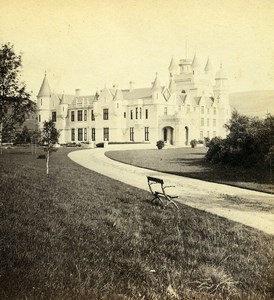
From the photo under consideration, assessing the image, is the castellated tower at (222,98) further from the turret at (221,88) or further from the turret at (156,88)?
the turret at (156,88)

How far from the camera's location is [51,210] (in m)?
7.09

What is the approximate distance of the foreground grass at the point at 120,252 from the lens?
16.1ft

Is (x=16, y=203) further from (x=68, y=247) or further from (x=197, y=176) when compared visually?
(x=197, y=176)

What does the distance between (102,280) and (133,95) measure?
37.5 metres

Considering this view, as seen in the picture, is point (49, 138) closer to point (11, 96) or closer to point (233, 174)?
point (233, 174)

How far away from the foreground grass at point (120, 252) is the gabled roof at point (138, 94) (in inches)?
1316

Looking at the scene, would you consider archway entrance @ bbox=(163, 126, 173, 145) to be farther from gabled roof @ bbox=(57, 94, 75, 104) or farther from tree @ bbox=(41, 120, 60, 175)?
tree @ bbox=(41, 120, 60, 175)

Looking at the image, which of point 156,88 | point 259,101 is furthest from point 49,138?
point 156,88

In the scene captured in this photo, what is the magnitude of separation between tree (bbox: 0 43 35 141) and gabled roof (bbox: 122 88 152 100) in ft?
114

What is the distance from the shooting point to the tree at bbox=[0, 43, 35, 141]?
20.6 feet

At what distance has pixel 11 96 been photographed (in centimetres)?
638

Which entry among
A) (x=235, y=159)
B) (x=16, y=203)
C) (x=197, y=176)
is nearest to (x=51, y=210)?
(x=16, y=203)

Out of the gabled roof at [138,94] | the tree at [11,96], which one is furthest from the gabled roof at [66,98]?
the tree at [11,96]

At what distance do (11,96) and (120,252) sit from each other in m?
2.95
